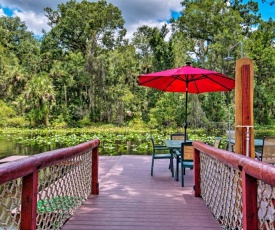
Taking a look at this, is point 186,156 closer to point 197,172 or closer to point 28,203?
point 197,172

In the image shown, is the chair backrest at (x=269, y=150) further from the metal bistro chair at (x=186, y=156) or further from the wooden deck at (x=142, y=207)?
the wooden deck at (x=142, y=207)

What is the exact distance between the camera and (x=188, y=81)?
16.4 feet

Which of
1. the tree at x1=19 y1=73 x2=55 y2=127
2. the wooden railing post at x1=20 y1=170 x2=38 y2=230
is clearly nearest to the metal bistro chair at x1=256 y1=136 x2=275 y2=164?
the wooden railing post at x1=20 y1=170 x2=38 y2=230

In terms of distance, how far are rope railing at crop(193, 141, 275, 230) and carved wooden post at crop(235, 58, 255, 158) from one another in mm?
400

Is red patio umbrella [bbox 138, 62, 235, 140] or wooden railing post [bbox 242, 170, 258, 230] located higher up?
red patio umbrella [bbox 138, 62, 235, 140]

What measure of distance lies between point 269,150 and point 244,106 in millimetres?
1588

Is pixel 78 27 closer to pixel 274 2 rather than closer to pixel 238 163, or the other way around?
pixel 274 2

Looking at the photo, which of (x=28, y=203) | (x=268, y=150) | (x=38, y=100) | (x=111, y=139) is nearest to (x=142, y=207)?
(x=28, y=203)

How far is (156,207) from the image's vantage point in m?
2.99

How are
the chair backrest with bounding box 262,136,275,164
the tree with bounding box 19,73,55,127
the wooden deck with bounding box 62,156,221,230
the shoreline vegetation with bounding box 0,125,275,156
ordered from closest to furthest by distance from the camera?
the wooden deck with bounding box 62,156,221,230
the chair backrest with bounding box 262,136,275,164
the shoreline vegetation with bounding box 0,125,275,156
the tree with bounding box 19,73,55,127

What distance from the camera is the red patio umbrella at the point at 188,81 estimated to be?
4348 mm

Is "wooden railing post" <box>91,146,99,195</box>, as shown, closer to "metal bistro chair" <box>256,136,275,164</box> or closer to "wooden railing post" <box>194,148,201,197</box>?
"wooden railing post" <box>194,148,201,197</box>

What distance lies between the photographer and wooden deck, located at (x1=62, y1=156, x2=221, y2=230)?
246 centimetres

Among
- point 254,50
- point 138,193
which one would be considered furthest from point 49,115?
point 138,193
